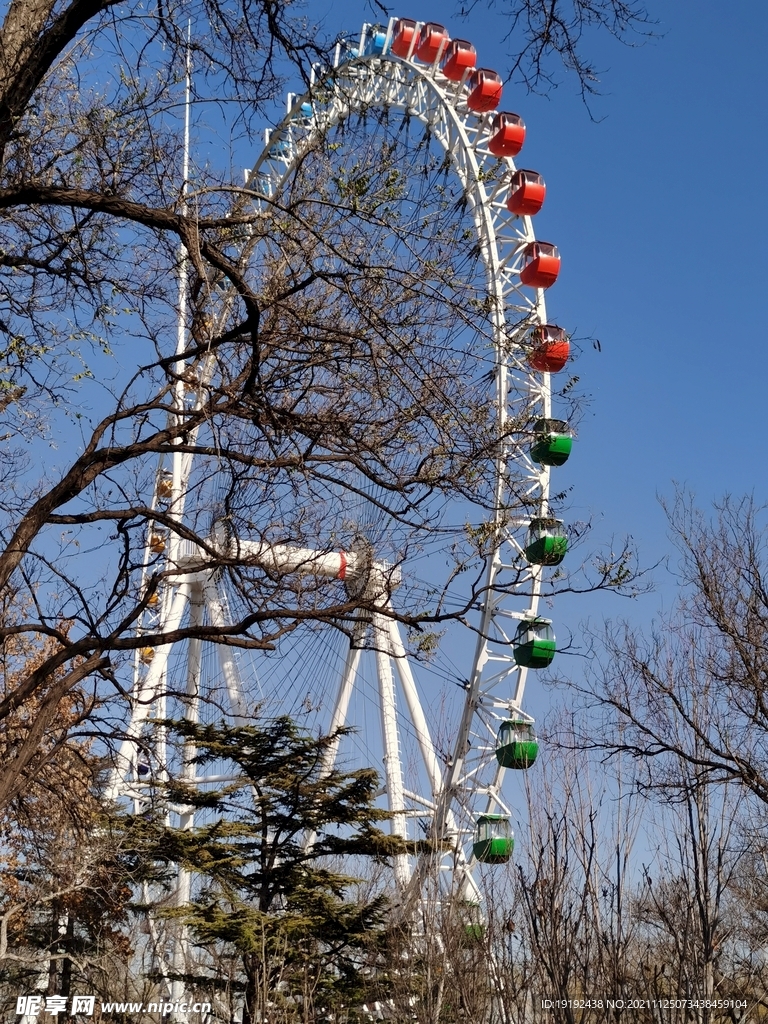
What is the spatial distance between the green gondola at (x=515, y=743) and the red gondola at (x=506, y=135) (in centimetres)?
926

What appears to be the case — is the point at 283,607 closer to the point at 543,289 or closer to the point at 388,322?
the point at 388,322

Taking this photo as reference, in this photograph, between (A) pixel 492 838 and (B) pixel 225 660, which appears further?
(A) pixel 492 838

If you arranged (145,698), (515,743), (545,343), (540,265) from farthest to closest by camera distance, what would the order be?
(540,265) < (515,743) < (145,698) < (545,343)

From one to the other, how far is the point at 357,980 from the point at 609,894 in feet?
24.2

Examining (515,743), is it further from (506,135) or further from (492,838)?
(506,135)

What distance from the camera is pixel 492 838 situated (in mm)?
18047

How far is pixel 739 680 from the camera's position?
1291cm

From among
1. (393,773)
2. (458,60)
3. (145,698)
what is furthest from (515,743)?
(458,60)

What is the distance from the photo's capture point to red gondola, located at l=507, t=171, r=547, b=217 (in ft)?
63.4

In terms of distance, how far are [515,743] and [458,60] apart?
11398mm

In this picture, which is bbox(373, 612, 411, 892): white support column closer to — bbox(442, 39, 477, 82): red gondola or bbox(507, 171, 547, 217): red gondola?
bbox(507, 171, 547, 217): red gondola

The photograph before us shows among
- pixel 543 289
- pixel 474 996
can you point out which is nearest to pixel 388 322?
pixel 474 996

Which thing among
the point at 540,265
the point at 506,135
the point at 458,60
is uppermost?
the point at 458,60

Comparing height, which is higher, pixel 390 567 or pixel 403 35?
pixel 403 35
